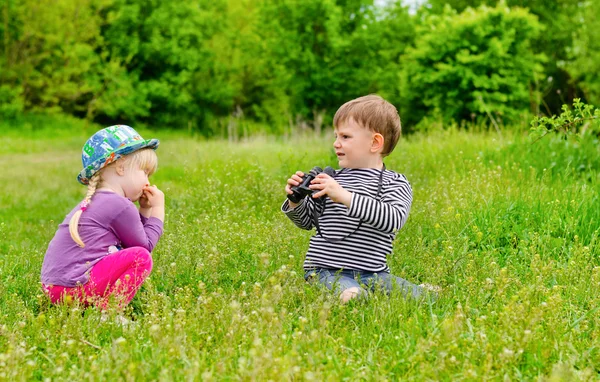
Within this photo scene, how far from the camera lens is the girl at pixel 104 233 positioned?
4227 mm

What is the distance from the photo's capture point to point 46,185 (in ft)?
38.1

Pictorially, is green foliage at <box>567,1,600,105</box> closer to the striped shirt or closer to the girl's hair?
the striped shirt

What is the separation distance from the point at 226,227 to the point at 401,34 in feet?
103

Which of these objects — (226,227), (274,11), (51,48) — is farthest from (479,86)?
(226,227)

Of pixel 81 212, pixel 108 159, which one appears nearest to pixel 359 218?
pixel 108 159

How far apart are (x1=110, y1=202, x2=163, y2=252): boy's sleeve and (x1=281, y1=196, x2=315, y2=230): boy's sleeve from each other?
3.06ft

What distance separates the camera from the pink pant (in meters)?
4.18

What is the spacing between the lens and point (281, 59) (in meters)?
32.5

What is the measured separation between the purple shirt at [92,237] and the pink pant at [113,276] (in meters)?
0.05

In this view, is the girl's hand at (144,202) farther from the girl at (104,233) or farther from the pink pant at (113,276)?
the pink pant at (113,276)

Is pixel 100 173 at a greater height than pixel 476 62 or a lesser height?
lesser

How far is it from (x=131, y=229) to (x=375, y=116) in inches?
69.9

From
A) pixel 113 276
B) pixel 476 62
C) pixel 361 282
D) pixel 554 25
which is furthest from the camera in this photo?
pixel 554 25

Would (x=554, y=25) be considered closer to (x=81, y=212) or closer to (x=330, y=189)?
(x=330, y=189)
